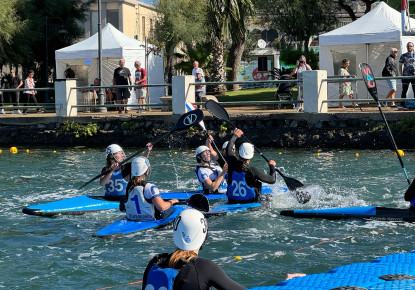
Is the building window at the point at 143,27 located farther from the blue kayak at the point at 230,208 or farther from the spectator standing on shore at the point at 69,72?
the blue kayak at the point at 230,208

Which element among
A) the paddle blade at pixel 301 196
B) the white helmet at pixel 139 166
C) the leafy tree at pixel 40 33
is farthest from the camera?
the leafy tree at pixel 40 33

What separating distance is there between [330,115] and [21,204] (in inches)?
347

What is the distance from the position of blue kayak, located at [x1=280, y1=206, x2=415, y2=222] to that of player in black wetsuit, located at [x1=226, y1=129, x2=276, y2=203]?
528mm

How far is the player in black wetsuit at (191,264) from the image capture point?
4.69 metres

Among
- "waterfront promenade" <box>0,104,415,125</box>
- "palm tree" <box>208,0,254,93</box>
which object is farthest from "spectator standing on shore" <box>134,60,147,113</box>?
"palm tree" <box>208,0,254,93</box>

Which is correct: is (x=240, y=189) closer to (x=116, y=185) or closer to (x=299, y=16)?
(x=116, y=185)

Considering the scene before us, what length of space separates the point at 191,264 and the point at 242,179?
18.7 feet

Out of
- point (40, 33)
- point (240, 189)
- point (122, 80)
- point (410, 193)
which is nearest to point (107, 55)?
point (122, 80)

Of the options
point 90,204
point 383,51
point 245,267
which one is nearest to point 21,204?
point 90,204

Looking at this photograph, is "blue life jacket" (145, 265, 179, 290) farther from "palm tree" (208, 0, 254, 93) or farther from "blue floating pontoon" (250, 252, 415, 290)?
"palm tree" (208, 0, 254, 93)

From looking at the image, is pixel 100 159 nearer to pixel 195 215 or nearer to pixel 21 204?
pixel 21 204

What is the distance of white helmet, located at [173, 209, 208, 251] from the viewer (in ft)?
15.5

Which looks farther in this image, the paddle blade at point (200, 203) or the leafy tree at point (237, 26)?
the leafy tree at point (237, 26)

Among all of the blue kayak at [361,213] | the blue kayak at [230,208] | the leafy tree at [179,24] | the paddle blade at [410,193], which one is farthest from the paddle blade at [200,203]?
the leafy tree at [179,24]
